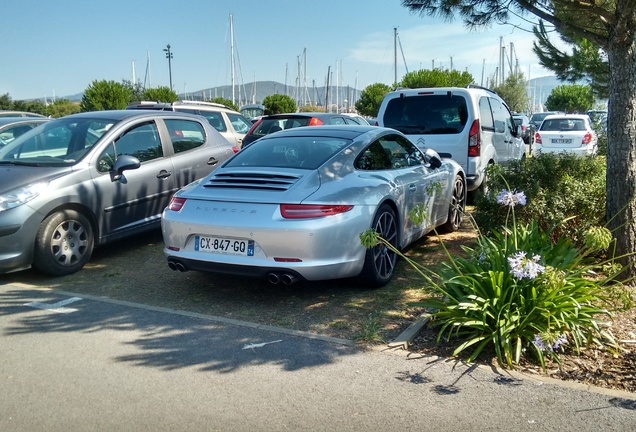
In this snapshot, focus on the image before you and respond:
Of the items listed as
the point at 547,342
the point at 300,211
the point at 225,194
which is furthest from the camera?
the point at 225,194

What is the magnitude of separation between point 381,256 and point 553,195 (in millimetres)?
2102

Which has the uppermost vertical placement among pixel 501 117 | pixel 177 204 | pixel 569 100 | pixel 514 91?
pixel 514 91

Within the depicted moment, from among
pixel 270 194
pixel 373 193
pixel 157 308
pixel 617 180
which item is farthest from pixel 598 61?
pixel 157 308

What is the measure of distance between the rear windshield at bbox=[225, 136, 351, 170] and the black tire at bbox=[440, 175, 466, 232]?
2.48m

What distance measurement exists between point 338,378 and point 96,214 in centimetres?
402

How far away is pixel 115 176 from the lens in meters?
7.12

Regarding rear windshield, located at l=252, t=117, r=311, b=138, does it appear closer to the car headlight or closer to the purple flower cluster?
the car headlight

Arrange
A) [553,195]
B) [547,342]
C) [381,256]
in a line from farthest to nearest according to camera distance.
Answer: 1. [553,195]
2. [381,256]
3. [547,342]

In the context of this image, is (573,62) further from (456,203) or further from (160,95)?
(160,95)

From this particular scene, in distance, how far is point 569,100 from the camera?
174 feet

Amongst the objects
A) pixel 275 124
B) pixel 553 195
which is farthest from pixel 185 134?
pixel 553 195

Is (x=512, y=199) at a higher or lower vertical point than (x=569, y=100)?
lower

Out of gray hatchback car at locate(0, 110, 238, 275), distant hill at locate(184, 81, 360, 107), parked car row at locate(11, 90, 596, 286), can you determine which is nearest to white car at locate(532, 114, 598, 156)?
parked car row at locate(11, 90, 596, 286)

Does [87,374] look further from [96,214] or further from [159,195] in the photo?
[159,195]
